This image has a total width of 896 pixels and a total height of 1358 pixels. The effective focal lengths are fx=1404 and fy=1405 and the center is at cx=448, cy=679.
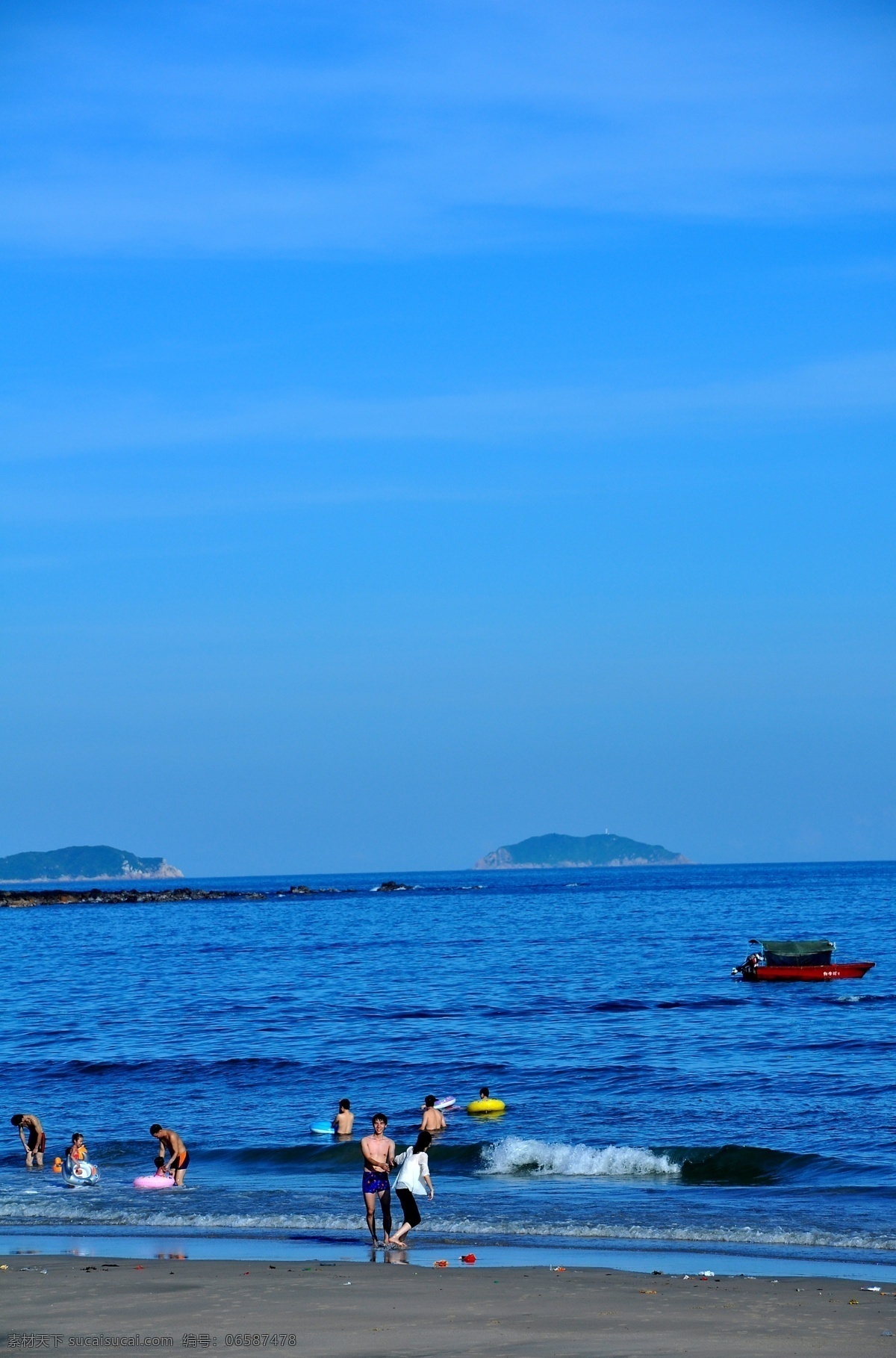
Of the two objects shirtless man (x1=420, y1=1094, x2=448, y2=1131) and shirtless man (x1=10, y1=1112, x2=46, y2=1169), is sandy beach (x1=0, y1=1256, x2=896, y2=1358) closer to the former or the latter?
shirtless man (x1=10, y1=1112, x2=46, y2=1169)

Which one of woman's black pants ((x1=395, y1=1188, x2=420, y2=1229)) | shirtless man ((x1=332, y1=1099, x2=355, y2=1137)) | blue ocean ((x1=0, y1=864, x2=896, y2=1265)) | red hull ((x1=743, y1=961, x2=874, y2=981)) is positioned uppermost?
woman's black pants ((x1=395, y1=1188, x2=420, y2=1229))

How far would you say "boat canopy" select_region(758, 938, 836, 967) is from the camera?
68125 mm

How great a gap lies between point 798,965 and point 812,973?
882mm

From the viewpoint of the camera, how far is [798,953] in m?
69.4

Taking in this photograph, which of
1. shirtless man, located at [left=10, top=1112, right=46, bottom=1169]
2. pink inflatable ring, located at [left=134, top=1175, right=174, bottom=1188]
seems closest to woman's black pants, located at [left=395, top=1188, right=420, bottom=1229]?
pink inflatable ring, located at [left=134, top=1175, right=174, bottom=1188]

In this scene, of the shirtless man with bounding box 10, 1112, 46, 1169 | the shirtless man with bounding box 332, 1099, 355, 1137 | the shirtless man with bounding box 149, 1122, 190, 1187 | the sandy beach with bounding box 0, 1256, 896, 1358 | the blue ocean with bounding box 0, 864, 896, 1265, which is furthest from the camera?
the shirtless man with bounding box 332, 1099, 355, 1137

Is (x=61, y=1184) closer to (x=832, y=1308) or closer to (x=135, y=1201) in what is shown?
(x=135, y=1201)

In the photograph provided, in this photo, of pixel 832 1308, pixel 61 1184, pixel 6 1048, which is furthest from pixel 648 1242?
pixel 6 1048

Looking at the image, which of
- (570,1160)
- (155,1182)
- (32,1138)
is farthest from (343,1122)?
(32,1138)

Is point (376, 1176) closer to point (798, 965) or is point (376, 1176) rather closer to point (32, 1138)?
point (32, 1138)

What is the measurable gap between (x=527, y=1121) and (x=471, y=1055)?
33.7ft

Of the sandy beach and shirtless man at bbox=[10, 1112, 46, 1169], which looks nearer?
the sandy beach

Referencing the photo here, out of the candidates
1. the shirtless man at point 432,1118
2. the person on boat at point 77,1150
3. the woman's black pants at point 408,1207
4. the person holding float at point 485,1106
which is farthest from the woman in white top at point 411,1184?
the person holding float at point 485,1106

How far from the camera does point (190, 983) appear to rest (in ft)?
221
